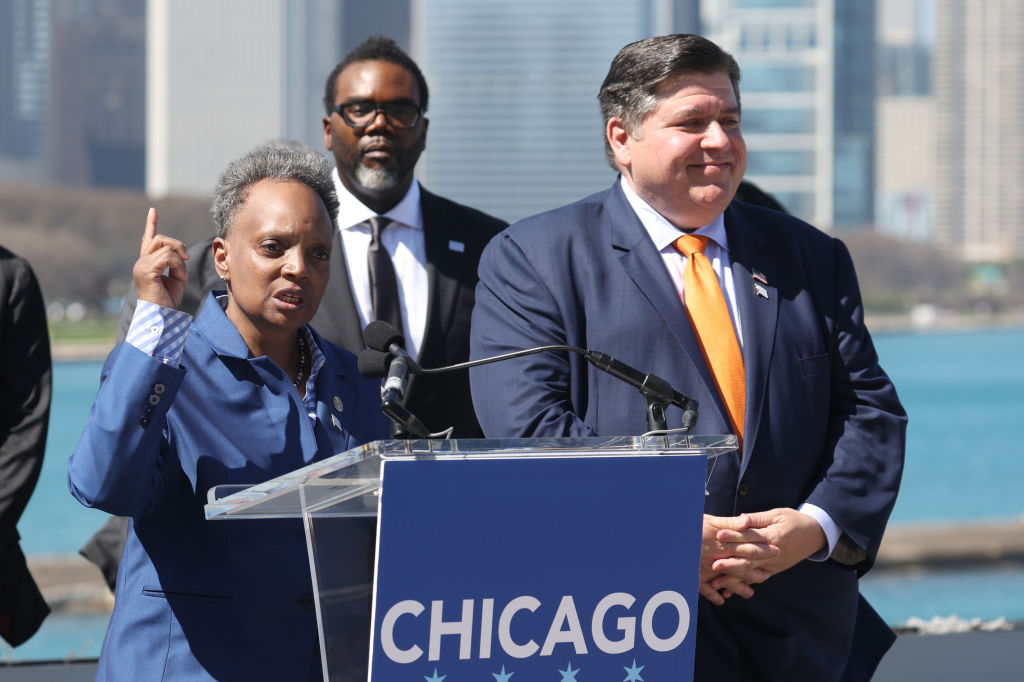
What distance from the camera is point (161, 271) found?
1.73 m

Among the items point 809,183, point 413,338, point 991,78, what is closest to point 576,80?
point 809,183

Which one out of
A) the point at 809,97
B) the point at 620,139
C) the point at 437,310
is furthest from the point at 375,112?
the point at 809,97

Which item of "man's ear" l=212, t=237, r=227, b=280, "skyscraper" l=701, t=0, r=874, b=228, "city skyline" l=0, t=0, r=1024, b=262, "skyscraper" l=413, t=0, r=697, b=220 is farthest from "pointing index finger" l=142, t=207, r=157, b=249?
"skyscraper" l=701, t=0, r=874, b=228

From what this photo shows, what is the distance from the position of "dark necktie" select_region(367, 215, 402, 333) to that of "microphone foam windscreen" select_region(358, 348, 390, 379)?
1.37m

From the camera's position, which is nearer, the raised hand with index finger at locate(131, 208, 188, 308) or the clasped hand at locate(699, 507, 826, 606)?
the raised hand with index finger at locate(131, 208, 188, 308)

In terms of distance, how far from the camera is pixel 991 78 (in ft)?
326

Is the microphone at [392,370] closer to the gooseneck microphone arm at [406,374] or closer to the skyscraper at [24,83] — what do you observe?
the gooseneck microphone arm at [406,374]

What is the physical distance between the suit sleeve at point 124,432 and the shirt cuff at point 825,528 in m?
1.00

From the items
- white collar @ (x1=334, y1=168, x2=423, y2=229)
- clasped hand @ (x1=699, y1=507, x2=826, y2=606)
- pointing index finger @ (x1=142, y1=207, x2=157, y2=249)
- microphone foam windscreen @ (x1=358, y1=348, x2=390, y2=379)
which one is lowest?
clasped hand @ (x1=699, y1=507, x2=826, y2=606)

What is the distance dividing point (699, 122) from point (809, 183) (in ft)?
301

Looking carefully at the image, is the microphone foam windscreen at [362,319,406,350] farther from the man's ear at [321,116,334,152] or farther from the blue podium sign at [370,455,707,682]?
the man's ear at [321,116,334,152]

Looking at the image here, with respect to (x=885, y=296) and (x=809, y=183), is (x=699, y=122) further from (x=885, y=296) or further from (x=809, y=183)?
(x=809, y=183)

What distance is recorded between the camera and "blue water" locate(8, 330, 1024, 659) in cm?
1337

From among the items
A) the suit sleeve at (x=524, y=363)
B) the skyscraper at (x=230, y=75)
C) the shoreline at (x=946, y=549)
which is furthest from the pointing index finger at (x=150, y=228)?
the skyscraper at (x=230, y=75)
